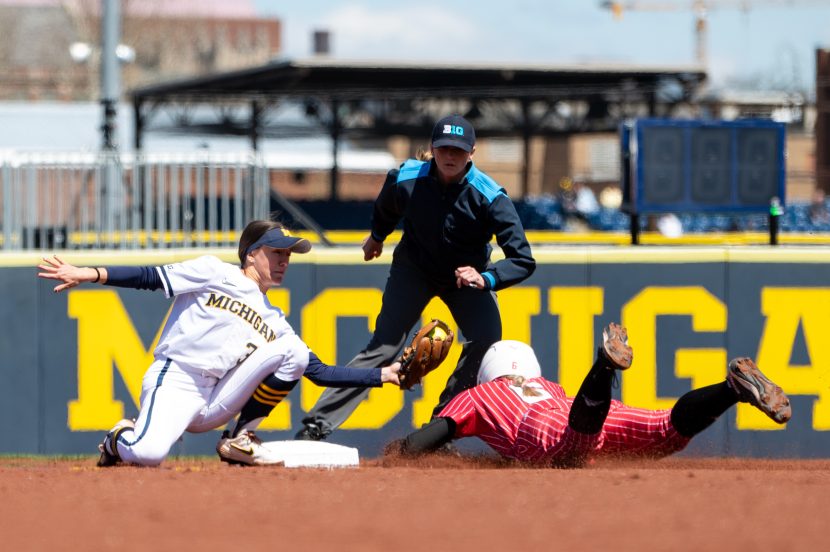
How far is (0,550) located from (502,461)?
125 inches

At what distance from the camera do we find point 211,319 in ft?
23.1

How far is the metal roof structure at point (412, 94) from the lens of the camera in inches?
1182

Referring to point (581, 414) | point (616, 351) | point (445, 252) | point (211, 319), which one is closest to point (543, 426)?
point (581, 414)

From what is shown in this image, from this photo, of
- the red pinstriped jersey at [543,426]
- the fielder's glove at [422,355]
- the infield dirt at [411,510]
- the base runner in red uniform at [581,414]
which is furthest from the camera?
the fielder's glove at [422,355]

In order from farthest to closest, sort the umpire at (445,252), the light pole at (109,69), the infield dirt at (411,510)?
the light pole at (109,69) < the umpire at (445,252) < the infield dirt at (411,510)

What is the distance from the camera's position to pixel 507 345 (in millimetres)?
7492

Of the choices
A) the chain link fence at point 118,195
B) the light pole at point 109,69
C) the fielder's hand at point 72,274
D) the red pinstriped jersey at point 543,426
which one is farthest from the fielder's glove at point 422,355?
the light pole at point 109,69

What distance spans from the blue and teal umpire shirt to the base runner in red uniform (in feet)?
1.77

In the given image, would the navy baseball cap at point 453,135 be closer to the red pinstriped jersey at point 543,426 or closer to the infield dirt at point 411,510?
the red pinstriped jersey at point 543,426

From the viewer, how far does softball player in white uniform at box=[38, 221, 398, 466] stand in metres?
6.95

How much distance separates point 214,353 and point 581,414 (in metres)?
1.97

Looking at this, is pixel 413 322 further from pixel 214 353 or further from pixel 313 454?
pixel 214 353

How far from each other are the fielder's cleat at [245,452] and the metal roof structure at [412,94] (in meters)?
21.2

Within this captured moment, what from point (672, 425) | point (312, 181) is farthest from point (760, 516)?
point (312, 181)
